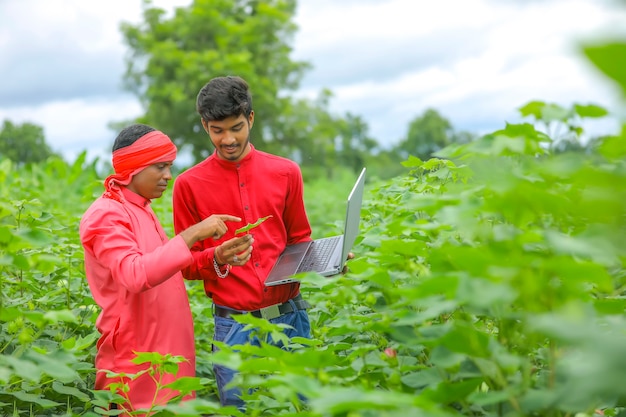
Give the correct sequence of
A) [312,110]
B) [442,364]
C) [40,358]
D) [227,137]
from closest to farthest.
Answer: [442,364]
[40,358]
[227,137]
[312,110]

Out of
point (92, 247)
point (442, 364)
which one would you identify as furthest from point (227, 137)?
point (442, 364)

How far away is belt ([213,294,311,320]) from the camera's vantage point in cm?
368

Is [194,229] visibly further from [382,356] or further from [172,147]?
[382,356]

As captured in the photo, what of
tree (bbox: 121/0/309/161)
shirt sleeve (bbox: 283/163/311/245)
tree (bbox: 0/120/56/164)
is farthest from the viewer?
tree (bbox: 0/120/56/164)

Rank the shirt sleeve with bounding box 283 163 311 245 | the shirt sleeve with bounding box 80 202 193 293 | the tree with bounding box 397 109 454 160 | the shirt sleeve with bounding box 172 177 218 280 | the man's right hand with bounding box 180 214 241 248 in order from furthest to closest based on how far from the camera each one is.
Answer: the tree with bounding box 397 109 454 160
the shirt sleeve with bounding box 283 163 311 245
the shirt sleeve with bounding box 172 177 218 280
the man's right hand with bounding box 180 214 241 248
the shirt sleeve with bounding box 80 202 193 293

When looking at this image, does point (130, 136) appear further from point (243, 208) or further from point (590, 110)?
point (590, 110)

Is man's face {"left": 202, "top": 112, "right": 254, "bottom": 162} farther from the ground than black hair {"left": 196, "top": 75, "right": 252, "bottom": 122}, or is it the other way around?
black hair {"left": 196, "top": 75, "right": 252, "bottom": 122}

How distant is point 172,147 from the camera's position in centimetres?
335

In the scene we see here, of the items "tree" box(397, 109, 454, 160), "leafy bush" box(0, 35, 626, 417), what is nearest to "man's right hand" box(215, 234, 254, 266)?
"leafy bush" box(0, 35, 626, 417)

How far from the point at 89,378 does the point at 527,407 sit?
8.11 feet

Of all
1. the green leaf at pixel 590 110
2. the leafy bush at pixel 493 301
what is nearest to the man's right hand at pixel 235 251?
the leafy bush at pixel 493 301

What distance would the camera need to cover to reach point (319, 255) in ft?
11.7

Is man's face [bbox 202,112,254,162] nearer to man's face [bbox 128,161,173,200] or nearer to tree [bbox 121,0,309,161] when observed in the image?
man's face [bbox 128,161,173,200]

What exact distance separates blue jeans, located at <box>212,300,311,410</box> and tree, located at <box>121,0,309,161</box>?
3532 centimetres
